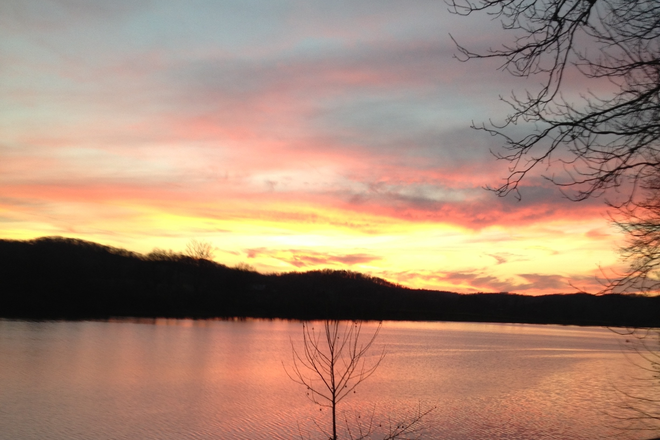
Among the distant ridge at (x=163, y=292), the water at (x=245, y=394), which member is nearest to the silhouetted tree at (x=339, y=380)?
the water at (x=245, y=394)

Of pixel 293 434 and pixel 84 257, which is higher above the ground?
pixel 84 257

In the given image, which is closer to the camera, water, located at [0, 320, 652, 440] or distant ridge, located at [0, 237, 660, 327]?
water, located at [0, 320, 652, 440]

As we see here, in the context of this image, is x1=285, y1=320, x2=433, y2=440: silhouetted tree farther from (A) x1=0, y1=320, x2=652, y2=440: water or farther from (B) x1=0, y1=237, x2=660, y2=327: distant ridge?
(B) x1=0, y1=237, x2=660, y2=327: distant ridge

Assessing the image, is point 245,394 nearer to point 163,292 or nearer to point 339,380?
point 339,380

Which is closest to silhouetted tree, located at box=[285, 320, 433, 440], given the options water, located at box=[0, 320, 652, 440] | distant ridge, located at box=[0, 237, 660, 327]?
water, located at box=[0, 320, 652, 440]

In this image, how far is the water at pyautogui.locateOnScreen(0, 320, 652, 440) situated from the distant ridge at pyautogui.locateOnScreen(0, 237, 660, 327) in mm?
19246

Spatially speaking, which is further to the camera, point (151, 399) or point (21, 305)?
point (21, 305)

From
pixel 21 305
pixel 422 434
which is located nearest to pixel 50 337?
pixel 422 434

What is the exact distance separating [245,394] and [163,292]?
57565mm

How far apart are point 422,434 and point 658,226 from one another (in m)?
11.1

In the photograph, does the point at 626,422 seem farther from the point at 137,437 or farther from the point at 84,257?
the point at 84,257

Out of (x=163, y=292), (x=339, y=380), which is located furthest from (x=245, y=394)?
(x=163, y=292)

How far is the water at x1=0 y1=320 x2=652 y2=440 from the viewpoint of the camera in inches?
563

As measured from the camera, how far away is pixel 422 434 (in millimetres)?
14273
